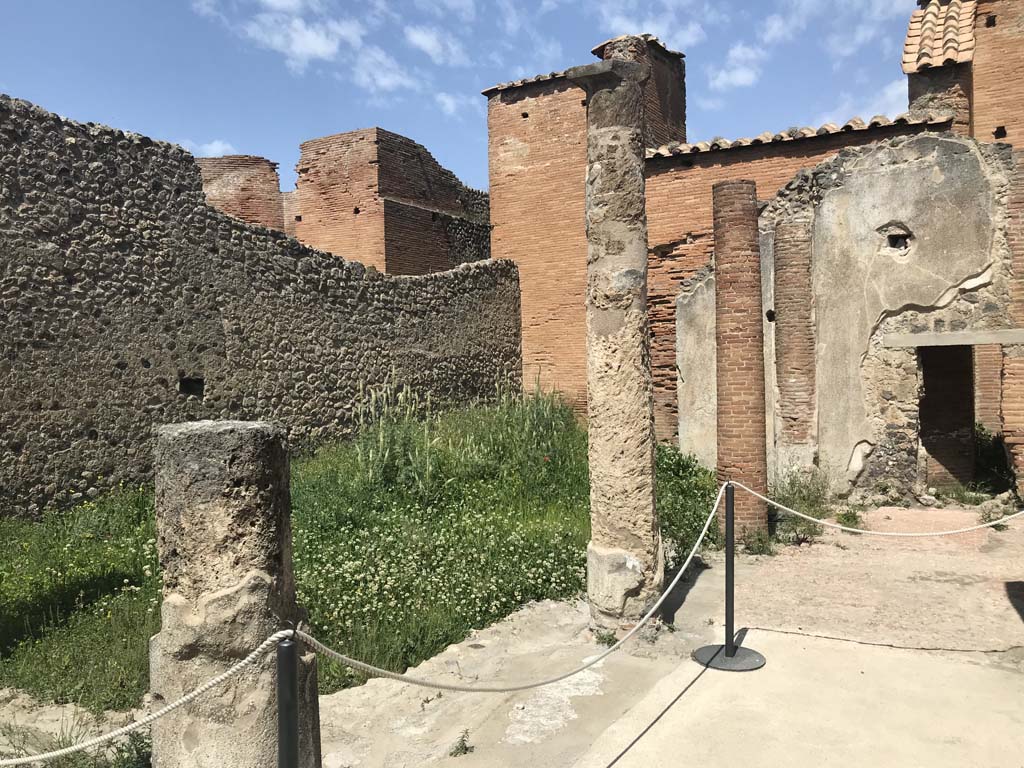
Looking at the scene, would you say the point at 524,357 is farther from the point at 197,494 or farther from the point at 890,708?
the point at 197,494

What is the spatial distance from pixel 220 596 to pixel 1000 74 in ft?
45.1

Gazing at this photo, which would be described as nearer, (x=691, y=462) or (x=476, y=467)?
(x=476, y=467)

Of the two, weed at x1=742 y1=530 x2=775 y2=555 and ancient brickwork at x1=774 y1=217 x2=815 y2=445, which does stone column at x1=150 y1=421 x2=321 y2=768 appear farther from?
ancient brickwork at x1=774 y1=217 x2=815 y2=445

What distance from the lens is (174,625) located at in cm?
258

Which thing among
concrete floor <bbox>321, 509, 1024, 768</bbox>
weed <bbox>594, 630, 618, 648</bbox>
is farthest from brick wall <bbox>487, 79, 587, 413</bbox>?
weed <bbox>594, 630, 618, 648</bbox>

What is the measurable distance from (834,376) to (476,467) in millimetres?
4243

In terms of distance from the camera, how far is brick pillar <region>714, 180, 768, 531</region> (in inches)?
293

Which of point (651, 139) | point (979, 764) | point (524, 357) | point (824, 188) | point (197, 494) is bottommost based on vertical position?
point (979, 764)

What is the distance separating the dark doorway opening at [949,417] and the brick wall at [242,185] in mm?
12888

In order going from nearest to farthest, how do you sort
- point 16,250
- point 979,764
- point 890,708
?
point 979,764, point 890,708, point 16,250

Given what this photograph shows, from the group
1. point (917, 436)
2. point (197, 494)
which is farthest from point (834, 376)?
point (197, 494)

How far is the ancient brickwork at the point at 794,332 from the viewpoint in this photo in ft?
30.4

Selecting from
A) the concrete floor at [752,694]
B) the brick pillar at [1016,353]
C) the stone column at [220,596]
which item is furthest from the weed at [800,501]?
the stone column at [220,596]

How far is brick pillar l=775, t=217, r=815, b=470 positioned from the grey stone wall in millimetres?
5323
